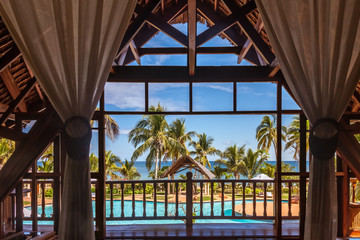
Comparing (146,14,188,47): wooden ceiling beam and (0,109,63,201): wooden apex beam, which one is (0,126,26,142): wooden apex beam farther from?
(146,14,188,47): wooden ceiling beam

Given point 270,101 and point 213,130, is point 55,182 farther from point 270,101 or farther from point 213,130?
point 213,130

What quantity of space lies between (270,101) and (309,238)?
2.43 metres

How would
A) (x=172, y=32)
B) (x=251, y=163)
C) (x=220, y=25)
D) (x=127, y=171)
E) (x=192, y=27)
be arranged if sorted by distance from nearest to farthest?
(x=192, y=27), (x=220, y=25), (x=172, y=32), (x=127, y=171), (x=251, y=163)

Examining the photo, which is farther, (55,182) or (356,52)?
(55,182)

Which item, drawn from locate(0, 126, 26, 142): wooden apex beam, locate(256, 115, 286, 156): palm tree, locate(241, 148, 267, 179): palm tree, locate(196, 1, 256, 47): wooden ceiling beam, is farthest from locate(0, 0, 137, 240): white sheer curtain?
locate(256, 115, 286, 156): palm tree

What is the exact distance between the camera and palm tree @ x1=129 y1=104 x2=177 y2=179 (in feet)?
56.6

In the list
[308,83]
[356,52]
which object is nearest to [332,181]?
[308,83]

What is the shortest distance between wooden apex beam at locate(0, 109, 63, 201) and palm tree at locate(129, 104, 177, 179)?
45.3 ft

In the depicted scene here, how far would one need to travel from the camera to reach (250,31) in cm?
337

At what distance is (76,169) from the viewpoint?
158cm

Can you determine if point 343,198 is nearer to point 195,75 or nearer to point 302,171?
point 302,171

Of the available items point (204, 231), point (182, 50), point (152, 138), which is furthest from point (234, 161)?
point (182, 50)

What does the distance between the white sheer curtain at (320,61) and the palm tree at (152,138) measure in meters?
15.5

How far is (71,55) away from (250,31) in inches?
101
